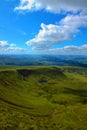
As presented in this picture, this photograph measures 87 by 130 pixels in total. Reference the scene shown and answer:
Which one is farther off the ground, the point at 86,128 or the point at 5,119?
the point at 5,119

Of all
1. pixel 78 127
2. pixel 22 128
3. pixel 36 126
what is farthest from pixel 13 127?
pixel 78 127

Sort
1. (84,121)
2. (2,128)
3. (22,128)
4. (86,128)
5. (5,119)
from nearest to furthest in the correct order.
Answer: (2,128) → (22,128) → (5,119) → (86,128) → (84,121)

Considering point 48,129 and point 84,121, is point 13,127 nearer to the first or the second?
point 48,129

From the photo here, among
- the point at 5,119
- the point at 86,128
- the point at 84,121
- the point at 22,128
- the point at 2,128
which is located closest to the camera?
the point at 2,128

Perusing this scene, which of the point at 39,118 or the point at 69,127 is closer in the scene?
the point at 69,127

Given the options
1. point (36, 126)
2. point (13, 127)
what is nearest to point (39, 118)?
point (36, 126)

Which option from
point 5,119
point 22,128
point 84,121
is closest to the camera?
point 22,128

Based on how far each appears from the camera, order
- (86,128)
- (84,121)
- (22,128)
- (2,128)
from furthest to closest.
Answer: (84,121) → (86,128) → (22,128) → (2,128)

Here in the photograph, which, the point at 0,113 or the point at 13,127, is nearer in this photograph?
the point at 13,127

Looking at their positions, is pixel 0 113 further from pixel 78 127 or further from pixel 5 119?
pixel 78 127
